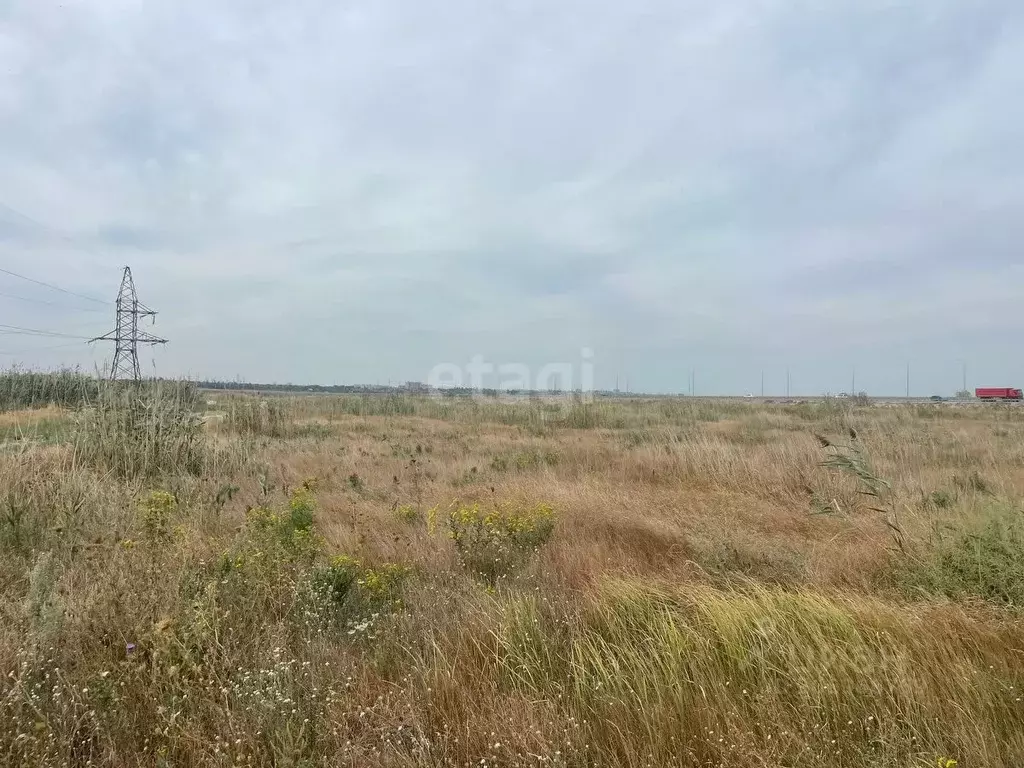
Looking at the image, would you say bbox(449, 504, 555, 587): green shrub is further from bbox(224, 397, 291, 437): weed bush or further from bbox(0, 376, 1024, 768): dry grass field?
bbox(224, 397, 291, 437): weed bush

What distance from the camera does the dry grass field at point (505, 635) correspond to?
2234mm

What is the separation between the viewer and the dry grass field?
2.23 metres

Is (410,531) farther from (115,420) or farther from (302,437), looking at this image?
(302,437)

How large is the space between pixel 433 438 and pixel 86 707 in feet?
49.8

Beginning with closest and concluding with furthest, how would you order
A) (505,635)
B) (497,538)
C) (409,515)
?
(505,635)
(497,538)
(409,515)

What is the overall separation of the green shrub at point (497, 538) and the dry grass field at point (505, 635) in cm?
3

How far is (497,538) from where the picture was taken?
484 centimetres

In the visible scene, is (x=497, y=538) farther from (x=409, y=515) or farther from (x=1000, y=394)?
(x=1000, y=394)

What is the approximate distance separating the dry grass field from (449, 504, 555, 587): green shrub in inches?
1.2

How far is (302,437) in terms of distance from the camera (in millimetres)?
17594

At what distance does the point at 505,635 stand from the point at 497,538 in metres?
1.92

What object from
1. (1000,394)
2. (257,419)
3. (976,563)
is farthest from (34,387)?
(1000,394)

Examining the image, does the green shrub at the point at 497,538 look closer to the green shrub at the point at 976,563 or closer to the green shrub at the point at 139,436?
the green shrub at the point at 976,563

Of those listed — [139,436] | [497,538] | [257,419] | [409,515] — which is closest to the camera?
[497,538]
